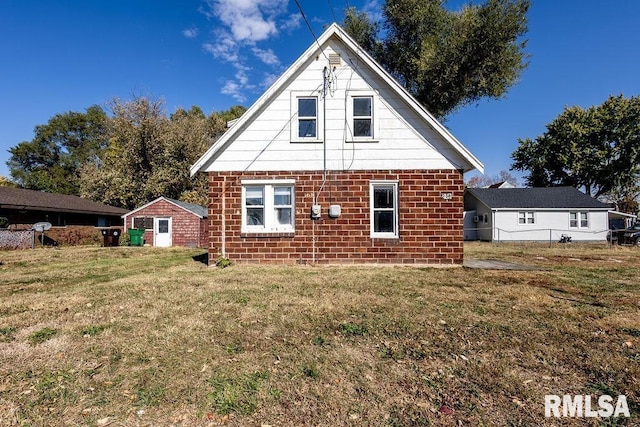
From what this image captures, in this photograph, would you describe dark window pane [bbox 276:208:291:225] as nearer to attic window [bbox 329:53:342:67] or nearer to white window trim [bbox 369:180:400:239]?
white window trim [bbox 369:180:400:239]

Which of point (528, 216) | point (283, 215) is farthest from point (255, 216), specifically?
point (528, 216)

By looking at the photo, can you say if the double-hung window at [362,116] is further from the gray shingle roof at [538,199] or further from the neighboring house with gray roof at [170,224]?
the gray shingle roof at [538,199]

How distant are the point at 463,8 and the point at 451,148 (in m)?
15.0

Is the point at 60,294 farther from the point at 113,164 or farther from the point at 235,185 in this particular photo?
the point at 113,164

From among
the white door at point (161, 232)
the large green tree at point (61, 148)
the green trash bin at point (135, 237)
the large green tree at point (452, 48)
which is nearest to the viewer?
the large green tree at point (452, 48)

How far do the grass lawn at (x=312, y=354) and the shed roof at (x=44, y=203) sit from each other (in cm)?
1708

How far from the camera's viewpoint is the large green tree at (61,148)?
4407 centimetres

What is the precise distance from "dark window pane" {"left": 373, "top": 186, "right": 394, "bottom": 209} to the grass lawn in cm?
368

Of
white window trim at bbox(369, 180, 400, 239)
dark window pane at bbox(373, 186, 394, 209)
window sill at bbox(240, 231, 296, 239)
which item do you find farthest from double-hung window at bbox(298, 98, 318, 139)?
window sill at bbox(240, 231, 296, 239)

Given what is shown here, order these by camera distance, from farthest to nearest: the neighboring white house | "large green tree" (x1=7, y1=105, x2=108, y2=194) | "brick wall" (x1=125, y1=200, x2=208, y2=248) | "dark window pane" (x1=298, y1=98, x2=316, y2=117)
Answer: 1. "large green tree" (x1=7, y1=105, x2=108, y2=194)
2. the neighboring white house
3. "brick wall" (x1=125, y1=200, x2=208, y2=248)
4. "dark window pane" (x1=298, y1=98, x2=316, y2=117)

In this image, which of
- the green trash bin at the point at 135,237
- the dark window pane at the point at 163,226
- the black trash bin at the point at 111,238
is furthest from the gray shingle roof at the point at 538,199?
the black trash bin at the point at 111,238

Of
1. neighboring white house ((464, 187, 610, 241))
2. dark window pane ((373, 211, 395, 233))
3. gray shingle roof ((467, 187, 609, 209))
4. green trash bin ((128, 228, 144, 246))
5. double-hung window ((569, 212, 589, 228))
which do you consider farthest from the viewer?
gray shingle roof ((467, 187, 609, 209))

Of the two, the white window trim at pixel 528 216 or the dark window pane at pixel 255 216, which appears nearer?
the dark window pane at pixel 255 216

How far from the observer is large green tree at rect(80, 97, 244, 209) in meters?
30.5
